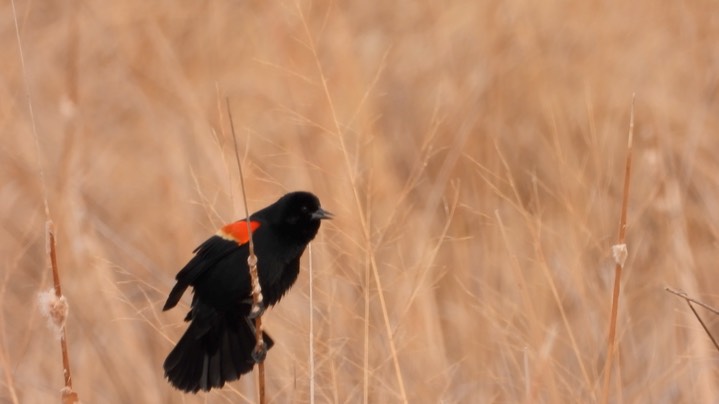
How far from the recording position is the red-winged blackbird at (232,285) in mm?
2605

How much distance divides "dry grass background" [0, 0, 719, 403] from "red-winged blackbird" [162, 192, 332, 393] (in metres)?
0.22

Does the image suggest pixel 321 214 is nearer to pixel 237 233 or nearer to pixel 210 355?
pixel 237 233

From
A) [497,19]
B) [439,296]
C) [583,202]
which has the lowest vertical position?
[439,296]

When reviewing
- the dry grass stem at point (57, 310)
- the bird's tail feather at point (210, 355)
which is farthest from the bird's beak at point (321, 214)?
the dry grass stem at point (57, 310)

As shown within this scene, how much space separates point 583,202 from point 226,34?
293cm

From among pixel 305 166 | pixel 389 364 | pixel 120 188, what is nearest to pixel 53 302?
pixel 389 364

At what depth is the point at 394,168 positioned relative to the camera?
18.3 feet

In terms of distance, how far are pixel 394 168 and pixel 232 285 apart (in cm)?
303

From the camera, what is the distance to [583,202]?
13.2ft

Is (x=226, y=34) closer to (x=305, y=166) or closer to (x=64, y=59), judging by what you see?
(x=64, y=59)

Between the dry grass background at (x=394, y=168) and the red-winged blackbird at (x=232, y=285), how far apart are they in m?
0.22

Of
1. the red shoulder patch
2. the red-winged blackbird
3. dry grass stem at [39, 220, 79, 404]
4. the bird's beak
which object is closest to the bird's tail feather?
the red-winged blackbird

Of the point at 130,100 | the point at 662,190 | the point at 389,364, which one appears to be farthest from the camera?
the point at 130,100

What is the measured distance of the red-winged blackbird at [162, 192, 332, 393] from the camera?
2605 mm
